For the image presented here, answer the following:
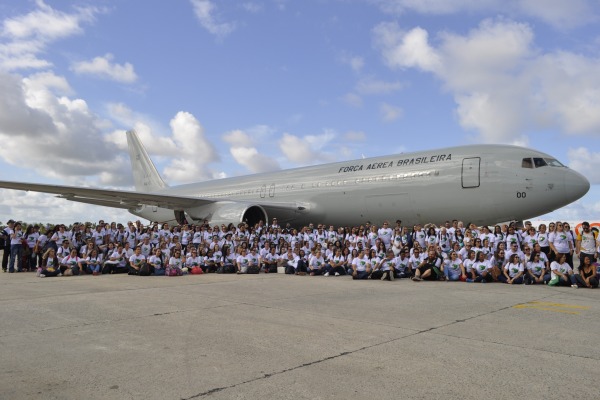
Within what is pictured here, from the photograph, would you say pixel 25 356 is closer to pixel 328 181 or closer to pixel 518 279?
pixel 518 279

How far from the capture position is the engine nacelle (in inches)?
635

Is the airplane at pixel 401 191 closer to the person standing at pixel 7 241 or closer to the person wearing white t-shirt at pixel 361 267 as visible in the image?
the person standing at pixel 7 241

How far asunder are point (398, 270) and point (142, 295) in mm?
5936

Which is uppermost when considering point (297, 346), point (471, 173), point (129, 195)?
point (471, 173)

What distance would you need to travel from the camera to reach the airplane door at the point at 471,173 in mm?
12766

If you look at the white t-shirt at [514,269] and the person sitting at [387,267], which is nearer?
the white t-shirt at [514,269]

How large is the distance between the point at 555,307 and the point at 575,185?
6.54m

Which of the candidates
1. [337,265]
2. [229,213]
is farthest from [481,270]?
[229,213]

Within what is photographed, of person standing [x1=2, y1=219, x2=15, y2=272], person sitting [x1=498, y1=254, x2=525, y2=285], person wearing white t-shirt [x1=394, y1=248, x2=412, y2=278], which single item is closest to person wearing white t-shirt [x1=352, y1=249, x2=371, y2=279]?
person wearing white t-shirt [x1=394, y1=248, x2=412, y2=278]

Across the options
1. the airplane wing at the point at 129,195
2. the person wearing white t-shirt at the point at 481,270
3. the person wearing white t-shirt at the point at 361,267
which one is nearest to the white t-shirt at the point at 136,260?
the person wearing white t-shirt at the point at 361,267

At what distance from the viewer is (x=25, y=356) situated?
3.78m

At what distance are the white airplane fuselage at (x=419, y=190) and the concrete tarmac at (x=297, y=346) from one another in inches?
199

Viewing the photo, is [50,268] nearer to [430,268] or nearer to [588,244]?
[430,268]

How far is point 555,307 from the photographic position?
6.38 meters
